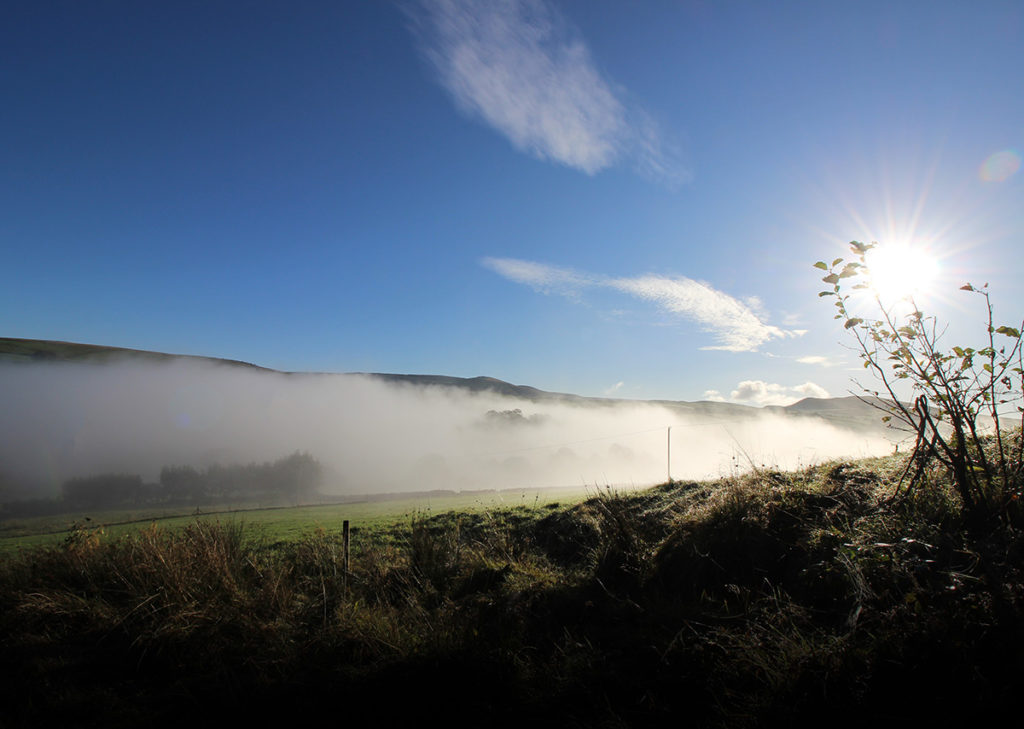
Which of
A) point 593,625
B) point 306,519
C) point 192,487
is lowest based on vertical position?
point 192,487

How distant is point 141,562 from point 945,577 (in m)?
11.9

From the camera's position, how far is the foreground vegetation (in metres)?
4.16

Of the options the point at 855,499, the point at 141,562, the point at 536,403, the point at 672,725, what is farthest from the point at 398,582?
the point at 536,403

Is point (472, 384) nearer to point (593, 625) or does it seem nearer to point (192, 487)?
point (192, 487)

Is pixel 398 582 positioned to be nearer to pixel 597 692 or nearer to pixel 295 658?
pixel 295 658

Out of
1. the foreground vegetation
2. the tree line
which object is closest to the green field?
the foreground vegetation

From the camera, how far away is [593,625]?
6.59 metres

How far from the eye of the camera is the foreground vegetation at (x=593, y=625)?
4164 mm

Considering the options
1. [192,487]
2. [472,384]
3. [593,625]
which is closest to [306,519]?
→ [593,625]

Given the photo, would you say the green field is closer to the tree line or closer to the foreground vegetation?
the foreground vegetation

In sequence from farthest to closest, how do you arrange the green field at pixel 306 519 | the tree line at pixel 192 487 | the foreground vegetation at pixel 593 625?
1. the tree line at pixel 192 487
2. the green field at pixel 306 519
3. the foreground vegetation at pixel 593 625

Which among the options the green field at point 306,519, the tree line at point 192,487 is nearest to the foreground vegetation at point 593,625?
the green field at point 306,519

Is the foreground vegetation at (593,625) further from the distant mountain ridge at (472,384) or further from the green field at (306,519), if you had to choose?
the distant mountain ridge at (472,384)

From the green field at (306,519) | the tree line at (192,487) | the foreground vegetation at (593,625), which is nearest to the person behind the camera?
the foreground vegetation at (593,625)
